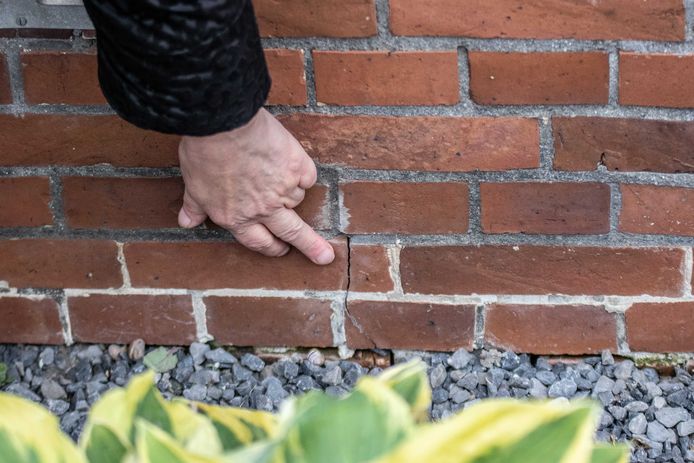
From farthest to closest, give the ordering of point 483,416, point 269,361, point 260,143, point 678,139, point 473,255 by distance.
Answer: point 269,361 < point 473,255 < point 678,139 < point 260,143 < point 483,416

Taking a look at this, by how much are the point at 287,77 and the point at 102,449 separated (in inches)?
36.5

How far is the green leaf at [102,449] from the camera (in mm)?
538

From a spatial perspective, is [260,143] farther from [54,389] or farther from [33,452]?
[33,452]

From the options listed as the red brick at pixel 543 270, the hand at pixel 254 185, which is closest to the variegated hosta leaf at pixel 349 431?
the hand at pixel 254 185

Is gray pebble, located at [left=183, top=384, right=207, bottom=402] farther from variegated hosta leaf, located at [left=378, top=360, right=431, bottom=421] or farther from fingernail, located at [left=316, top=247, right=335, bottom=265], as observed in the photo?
variegated hosta leaf, located at [left=378, top=360, right=431, bottom=421]

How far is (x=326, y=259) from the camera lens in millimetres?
1514

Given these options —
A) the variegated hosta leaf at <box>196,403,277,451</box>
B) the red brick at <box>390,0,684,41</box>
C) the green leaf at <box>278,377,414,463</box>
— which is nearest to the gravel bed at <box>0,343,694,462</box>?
the red brick at <box>390,0,684,41</box>

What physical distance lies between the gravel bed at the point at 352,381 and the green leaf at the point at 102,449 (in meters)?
1.00

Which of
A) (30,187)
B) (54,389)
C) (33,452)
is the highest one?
(33,452)

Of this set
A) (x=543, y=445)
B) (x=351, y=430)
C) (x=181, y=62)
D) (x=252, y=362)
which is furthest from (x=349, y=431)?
(x=252, y=362)

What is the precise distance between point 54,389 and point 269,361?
407 millimetres

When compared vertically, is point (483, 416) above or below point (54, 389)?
above

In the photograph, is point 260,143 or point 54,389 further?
point 54,389

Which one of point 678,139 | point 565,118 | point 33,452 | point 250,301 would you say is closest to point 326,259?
point 250,301
